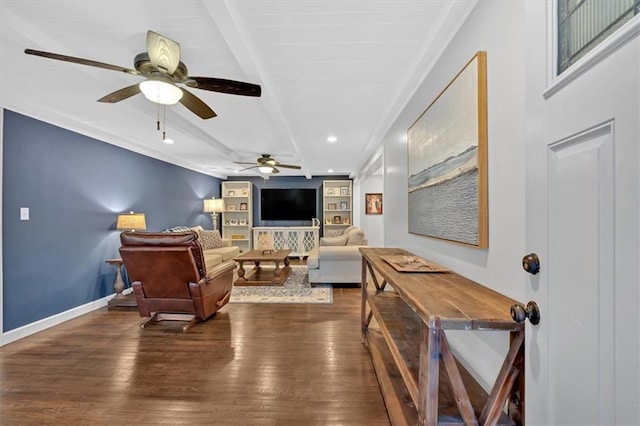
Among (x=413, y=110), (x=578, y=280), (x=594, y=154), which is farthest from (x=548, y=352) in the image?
(x=413, y=110)

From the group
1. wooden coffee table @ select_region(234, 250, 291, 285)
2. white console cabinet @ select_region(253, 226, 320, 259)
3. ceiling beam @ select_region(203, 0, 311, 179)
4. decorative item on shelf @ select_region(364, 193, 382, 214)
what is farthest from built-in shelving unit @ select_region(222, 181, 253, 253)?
ceiling beam @ select_region(203, 0, 311, 179)

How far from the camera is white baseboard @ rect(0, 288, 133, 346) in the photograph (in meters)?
2.62

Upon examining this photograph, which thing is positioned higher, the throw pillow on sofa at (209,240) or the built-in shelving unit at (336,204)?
the built-in shelving unit at (336,204)

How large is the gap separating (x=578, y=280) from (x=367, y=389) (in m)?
1.64

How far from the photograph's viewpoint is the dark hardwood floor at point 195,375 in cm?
166

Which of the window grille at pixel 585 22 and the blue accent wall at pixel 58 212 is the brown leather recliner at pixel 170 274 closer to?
the blue accent wall at pixel 58 212

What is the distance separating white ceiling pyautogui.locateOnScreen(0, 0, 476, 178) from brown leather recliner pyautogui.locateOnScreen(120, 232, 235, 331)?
1.45 metres

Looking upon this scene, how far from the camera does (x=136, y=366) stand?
2.18 m

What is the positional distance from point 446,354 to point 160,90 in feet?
Result: 7.45

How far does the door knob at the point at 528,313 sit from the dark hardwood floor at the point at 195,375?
1.22 m

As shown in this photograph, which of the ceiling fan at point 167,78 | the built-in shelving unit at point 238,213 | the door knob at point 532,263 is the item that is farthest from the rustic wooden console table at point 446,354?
the built-in shelving unit at point 238,213

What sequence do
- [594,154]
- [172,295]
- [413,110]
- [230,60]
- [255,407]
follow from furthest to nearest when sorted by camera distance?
[172,295], [413,110], [230,60], [255,407], [594,154]

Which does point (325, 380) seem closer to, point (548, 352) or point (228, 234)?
point (548, 352)

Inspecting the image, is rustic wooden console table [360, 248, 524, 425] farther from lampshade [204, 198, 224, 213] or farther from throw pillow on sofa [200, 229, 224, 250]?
lampshade [204, 198, 224, 213]
